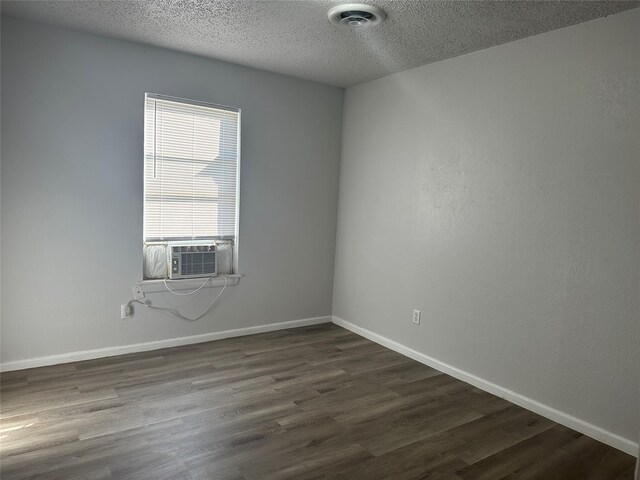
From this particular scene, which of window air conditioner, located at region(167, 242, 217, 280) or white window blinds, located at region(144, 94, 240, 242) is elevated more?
white window blinds, located at region(144, 94, 240, 242)

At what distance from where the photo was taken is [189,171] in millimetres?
3914

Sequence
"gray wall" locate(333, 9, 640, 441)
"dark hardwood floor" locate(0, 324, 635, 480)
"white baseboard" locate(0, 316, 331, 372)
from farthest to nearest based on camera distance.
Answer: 1. "white baseboard" locate(0, 316, 331, 372)
2. "gray wall" locate(333, 9, 640, 441)
3. "dark hardwood floor" locate(0, 324, 635, 480)

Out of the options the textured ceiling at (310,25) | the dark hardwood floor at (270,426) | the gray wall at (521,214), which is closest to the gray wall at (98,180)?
the textured ceiling at (310,25)

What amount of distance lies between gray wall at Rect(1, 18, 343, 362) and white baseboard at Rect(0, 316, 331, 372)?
0.05m

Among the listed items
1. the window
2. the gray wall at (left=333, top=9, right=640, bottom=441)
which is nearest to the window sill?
the window

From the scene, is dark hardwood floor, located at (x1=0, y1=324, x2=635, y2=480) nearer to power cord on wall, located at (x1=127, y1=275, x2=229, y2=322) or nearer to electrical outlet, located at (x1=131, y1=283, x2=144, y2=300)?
Result: power cord on wall, located at (x1=127, y1=275, x2=229, y2=322)

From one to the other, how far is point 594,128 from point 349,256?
8.18 ft

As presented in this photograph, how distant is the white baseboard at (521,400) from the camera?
104 inches

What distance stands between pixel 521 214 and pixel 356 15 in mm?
1670

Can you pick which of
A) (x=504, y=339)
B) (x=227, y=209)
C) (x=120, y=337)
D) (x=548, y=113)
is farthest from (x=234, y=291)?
(x=548, y=113)

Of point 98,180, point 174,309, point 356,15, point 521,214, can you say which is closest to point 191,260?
point 174,309

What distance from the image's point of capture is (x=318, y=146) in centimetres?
460

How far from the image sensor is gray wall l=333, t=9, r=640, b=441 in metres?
2.63

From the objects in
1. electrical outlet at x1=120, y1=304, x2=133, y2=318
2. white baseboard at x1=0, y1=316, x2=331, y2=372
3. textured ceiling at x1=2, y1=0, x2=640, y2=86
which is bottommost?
white baseboard at x1=0, y1=316, x2=331, y2=372
